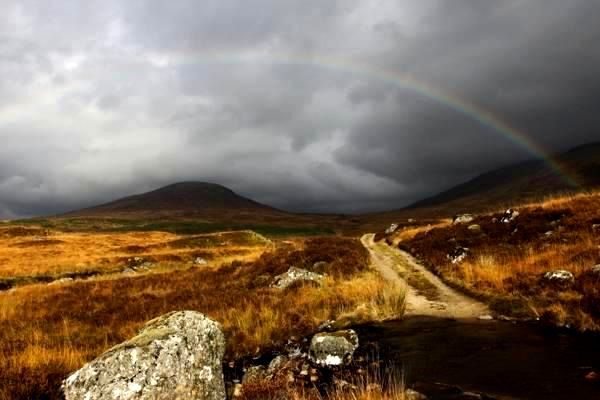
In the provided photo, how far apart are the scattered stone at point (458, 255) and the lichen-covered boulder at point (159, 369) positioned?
21233mm

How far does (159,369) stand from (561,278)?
14551mm

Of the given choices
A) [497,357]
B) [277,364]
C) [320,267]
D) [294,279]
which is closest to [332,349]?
[277,364]

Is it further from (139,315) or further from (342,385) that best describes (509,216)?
(342,385)

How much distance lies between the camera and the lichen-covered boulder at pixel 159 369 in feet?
24.9

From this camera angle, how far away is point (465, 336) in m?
12.9

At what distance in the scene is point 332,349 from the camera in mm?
12203

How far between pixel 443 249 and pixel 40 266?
163 feet

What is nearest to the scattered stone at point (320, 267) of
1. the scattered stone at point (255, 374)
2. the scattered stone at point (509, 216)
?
the scattered stone at point (509, 216)

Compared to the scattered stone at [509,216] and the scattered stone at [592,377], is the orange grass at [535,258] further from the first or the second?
the scattered stone at [592,377]

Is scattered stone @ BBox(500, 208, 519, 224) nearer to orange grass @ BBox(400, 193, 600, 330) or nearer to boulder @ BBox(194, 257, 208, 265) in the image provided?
orange grass @ BBox(400, 193, 600, 330)

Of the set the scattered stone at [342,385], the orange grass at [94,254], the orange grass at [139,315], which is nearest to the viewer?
the scattered stone at [342,385]

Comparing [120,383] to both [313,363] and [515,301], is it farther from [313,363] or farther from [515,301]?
[515,301]

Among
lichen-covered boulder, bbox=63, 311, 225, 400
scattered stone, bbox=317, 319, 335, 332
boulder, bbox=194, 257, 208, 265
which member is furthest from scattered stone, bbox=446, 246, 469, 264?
boulder, bbox=194, 257, 208, 265

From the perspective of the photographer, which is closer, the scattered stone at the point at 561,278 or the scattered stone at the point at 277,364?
the scattered stone at the point at 277,364
